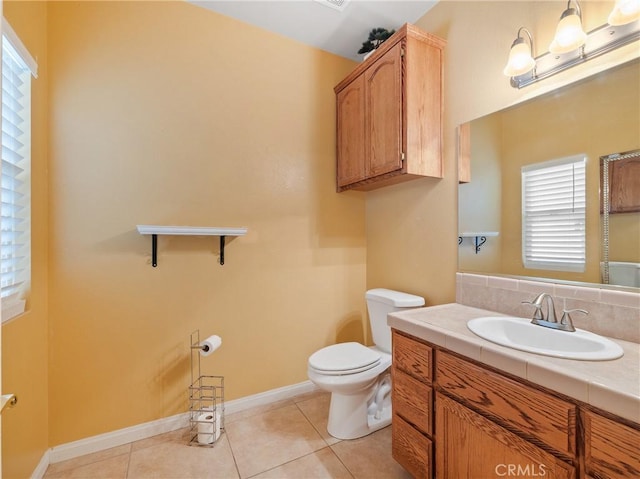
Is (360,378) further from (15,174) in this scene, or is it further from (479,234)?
(15,174)

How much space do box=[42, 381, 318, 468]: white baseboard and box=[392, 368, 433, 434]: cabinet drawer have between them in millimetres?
1054

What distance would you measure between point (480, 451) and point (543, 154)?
1280mm

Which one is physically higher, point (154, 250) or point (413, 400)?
point (154, 250)

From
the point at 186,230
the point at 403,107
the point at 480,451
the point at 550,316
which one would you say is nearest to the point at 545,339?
the point at 550,316

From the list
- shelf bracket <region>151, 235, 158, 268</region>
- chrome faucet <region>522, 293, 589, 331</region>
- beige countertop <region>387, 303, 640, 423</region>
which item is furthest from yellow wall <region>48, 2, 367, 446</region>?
chrome faucet <region>522, 293, 589, 331</region>

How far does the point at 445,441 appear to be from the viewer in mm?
1184

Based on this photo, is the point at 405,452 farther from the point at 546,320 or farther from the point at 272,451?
the point at 546,320

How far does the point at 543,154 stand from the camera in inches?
54.5

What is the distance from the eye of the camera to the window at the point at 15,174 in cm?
125

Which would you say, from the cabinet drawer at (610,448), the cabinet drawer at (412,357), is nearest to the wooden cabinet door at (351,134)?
the cabinet drawer at (412,357)

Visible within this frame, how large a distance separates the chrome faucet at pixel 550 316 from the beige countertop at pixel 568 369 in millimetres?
156

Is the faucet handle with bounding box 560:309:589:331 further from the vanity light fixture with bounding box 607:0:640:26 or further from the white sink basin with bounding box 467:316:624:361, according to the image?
the vanity light fixture with bounding box 607:0:640:26

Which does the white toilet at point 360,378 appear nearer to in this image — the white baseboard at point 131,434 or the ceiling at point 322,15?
the white baseboard at point 131,434

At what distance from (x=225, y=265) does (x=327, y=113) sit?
1399 millimetres
